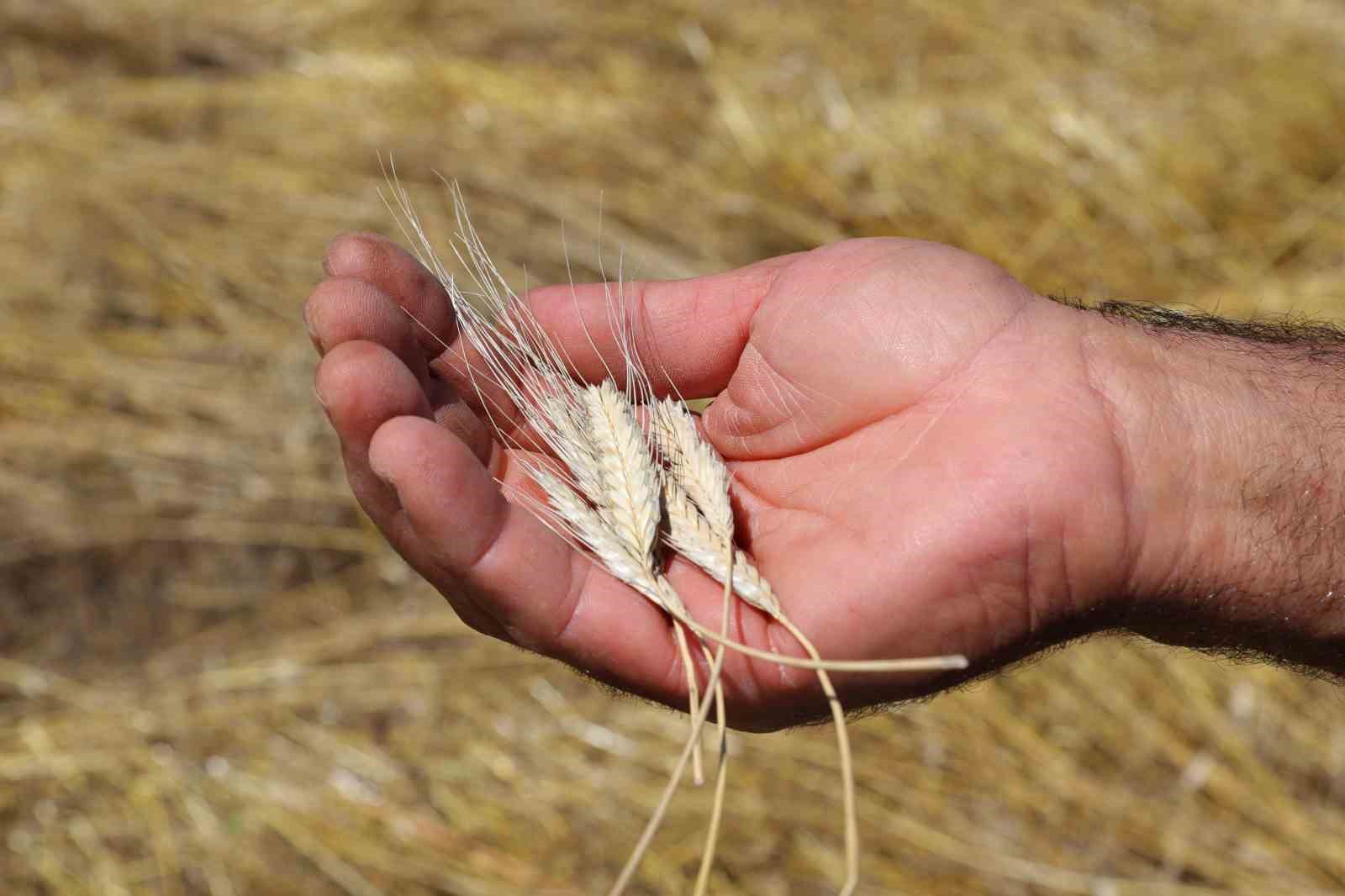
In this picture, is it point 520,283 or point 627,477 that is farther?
point 520,283

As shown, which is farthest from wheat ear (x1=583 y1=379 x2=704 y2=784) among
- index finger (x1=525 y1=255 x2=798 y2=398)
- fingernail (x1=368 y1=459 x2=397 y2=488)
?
fingernail (x1=368 y1=459 x2=397 y2=488)

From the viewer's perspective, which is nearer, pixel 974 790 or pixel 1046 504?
pixel 1046 504

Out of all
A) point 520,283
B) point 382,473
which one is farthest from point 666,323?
point 520,283

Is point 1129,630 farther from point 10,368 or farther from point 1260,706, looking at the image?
point 10,368

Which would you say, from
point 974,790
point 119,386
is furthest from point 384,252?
point 119,386

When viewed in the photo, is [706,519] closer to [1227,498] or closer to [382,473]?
[382,473]

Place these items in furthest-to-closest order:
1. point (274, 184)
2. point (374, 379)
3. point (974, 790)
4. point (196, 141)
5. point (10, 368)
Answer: point (196, 141) → point (274, 184) → point (10, 368) → point (974, 790) → point (374, 379)
